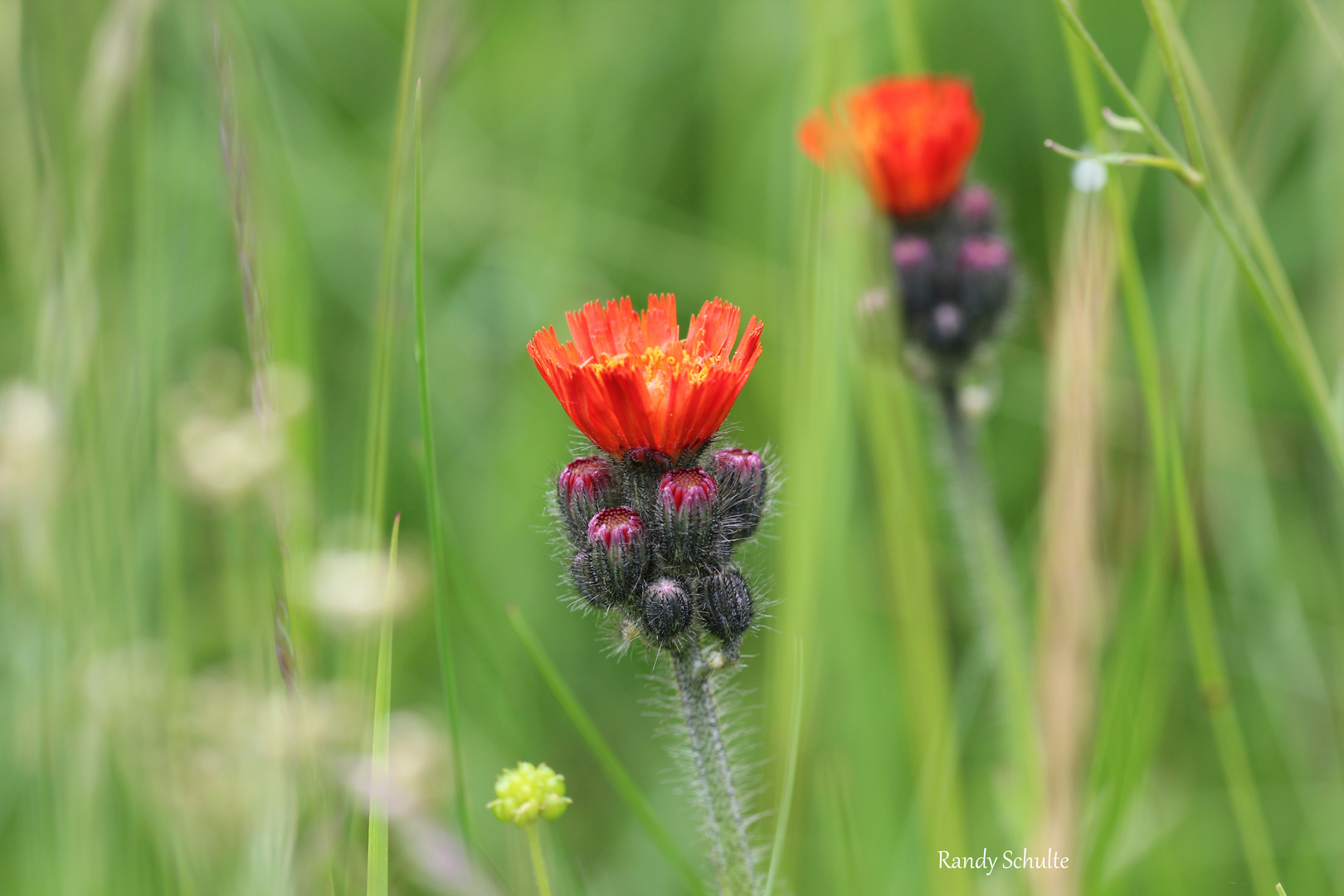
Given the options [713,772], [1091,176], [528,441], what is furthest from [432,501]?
[528,441]

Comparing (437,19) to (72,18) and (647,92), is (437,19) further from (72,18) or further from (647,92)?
(647,92)

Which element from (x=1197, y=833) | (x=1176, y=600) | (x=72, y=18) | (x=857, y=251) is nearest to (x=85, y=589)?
(x=857, y=251)

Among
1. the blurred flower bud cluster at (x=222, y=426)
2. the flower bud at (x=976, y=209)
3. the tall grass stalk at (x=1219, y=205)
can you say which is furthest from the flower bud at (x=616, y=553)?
the flower bud at (x=976, y=209)

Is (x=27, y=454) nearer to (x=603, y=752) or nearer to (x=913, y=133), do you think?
(x=603, y=752)

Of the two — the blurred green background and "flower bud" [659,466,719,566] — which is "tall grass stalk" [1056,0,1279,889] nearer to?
the blurred green background

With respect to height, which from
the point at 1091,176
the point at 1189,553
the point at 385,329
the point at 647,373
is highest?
the point at 1091,176

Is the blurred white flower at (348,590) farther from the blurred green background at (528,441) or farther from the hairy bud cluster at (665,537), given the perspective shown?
the hairy bud cluster at (665,537)

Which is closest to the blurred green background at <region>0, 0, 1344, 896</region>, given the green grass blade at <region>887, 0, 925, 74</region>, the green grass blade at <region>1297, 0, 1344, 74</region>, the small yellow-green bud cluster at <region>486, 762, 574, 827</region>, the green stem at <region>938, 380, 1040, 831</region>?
the green grass blade at <region>887, 0, 925, 74</region>
